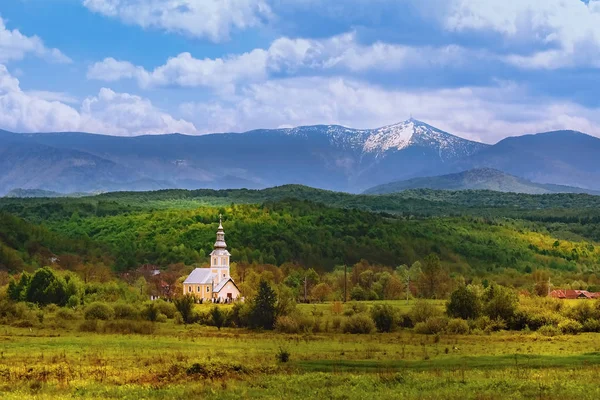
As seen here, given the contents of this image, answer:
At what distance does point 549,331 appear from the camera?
68.1 metres

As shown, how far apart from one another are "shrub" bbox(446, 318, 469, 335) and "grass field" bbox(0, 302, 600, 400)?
5.35m

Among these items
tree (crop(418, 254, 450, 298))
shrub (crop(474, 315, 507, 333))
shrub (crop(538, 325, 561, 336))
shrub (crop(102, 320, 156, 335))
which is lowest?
shrub (crop(538, 325, 561, 336))

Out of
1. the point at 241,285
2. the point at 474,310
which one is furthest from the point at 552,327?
the point at 241,285

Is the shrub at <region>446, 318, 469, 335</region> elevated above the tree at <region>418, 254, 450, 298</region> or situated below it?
below

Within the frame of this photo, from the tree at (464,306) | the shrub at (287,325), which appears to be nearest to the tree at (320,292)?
the tree at (464,306)

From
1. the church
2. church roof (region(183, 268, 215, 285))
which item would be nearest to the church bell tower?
the church

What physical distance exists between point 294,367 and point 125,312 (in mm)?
37367

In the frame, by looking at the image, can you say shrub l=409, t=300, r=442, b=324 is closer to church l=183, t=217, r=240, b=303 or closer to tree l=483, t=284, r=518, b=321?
tree l=483, t=284, r=518, b=321

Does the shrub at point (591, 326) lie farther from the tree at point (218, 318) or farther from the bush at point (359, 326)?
the tree at point (218, 318)

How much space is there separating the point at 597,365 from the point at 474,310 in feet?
101

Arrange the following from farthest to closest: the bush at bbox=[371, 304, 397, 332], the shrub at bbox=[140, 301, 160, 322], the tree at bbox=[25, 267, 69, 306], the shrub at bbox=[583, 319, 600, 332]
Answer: the tree at bbox=[25, 267, 69, 306] < the shrub at bbox=[140, 301, 160, 322] < the bush at bbox=[371, 304, 397, 332] < the shrub at bbox=[583, 319, 600, 332]

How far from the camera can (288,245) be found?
7156 inches

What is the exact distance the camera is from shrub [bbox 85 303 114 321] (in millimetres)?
74688

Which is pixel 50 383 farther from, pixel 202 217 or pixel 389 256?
pixel 202 217
